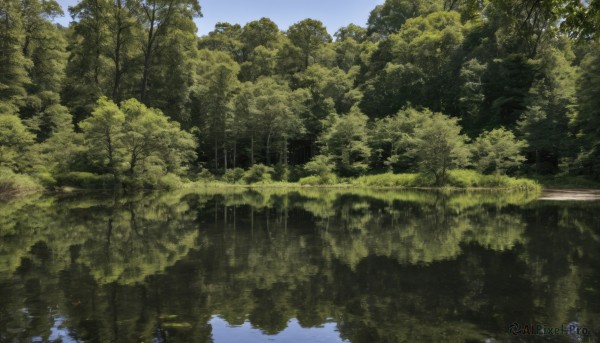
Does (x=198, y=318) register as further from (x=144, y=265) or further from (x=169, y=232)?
(x=169, y=232)

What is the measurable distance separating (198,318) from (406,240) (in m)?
7.81

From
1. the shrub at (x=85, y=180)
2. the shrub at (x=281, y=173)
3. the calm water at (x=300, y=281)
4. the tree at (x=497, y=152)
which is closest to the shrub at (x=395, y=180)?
the tree at (x=497, y=152)

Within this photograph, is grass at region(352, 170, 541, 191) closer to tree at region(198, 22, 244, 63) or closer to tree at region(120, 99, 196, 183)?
tree at region(120, 99, 196, 183)

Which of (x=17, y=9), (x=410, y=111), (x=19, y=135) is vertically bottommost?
(x=19, y=135)

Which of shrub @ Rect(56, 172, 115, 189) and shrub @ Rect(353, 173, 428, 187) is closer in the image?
shrub @ Rect(56, 172, 115, 189)

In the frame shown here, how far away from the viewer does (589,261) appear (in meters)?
10.2

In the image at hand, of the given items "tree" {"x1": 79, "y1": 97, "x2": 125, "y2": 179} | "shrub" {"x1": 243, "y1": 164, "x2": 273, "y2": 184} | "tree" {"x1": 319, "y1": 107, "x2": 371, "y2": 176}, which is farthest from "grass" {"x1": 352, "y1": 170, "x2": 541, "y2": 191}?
"tree" {"x1": 79, "y1": 97, "x2": 125, "y2": 179}

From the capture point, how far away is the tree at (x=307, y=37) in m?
69.8

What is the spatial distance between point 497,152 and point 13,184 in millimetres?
37450

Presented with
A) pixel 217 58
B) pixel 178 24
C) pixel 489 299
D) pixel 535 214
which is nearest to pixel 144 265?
pixel 489 299

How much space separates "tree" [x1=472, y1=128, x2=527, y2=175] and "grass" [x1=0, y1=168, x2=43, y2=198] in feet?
116

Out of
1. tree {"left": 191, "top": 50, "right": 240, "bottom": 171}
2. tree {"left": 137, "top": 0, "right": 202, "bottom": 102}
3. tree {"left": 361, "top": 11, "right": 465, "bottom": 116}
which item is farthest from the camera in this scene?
A: tree {"left": 361, "top": 11, "right": 465, "bottom": 116}

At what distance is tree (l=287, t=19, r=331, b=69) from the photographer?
6975 cm

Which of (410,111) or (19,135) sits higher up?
(410,111)
